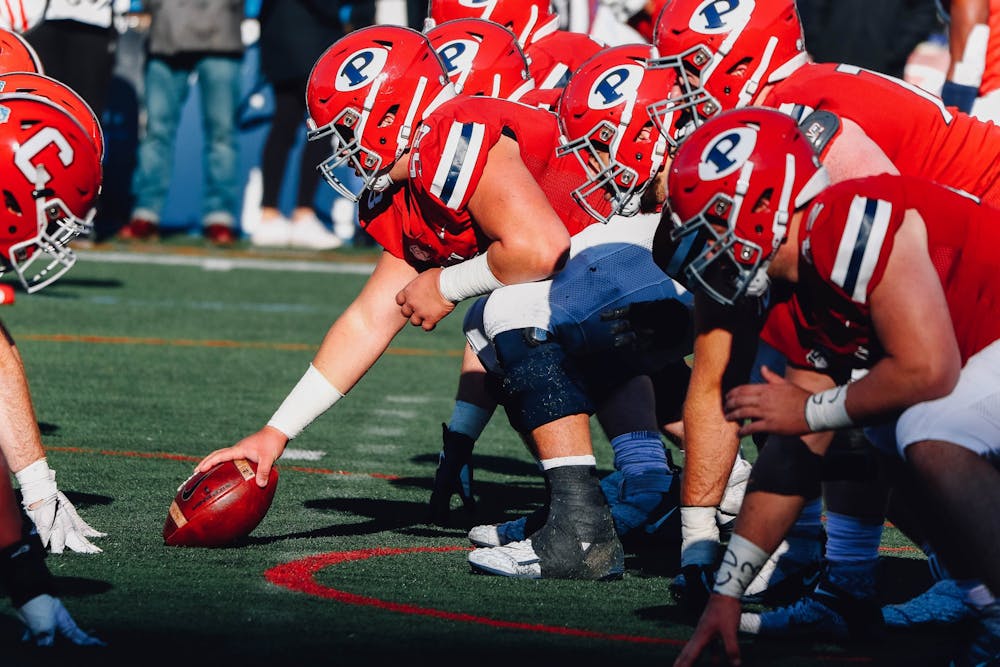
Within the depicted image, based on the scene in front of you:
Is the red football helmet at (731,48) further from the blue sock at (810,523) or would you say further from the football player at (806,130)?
the blue sock at (810,523)

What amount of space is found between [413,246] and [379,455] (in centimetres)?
139

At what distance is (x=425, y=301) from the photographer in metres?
4.38

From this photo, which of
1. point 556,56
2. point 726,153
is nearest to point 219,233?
point 556,56

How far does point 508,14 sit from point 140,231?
697 cm

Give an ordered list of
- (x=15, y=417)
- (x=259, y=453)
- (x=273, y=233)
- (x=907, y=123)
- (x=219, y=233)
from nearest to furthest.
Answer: (x=907, y=123), (x=15, y=417), (x=259, y=453), (x=219, y=233), (x=273, y=233)

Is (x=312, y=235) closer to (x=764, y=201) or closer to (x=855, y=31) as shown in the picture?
(x=855, y=31)

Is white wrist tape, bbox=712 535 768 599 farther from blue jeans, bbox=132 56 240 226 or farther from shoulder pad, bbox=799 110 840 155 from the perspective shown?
blue jeans, bbox=132 56 240 226

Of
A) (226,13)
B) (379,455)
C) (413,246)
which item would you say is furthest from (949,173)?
(226,13)

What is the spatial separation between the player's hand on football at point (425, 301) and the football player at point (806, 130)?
71cm

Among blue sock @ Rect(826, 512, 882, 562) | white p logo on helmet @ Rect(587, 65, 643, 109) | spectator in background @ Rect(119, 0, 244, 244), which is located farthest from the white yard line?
blue sock @ Rect(826, 512, 882, 562)

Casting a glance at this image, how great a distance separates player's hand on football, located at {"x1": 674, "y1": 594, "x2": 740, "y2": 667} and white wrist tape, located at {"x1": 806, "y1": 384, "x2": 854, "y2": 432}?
388 millimetres

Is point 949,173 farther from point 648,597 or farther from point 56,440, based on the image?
point 56,440

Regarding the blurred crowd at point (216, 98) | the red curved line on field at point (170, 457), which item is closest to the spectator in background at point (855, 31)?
the blurred crowd at point (216, 98)

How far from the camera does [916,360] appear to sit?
124 inches
